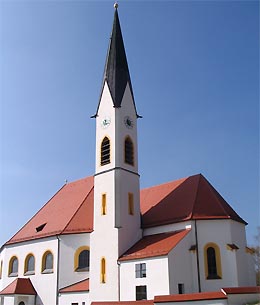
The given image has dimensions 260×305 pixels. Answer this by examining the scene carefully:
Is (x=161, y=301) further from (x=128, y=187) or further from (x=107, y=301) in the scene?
(x=128, y=187)

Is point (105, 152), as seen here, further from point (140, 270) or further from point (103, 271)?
point (140, 270)

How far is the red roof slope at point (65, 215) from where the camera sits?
3088 centimetres

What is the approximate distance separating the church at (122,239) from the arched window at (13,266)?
81 mm

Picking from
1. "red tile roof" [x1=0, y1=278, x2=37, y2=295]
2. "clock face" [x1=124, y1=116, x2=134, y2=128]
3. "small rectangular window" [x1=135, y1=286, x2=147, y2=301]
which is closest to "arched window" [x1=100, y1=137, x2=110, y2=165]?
"clock face" [x1=124, y1=116, x2=134, y2=128]

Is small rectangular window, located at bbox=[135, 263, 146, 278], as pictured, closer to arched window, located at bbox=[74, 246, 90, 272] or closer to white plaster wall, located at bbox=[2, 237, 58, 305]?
arched window, located at bbox=[74, 246, 90, 272]

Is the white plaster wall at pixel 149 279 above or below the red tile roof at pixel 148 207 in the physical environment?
below

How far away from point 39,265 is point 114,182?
357 inches

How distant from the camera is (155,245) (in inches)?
997

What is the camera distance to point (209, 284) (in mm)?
24281

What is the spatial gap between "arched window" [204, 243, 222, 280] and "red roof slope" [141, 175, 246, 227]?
6.31 feet

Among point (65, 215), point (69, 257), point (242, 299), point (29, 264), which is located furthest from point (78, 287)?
point (242, 299)

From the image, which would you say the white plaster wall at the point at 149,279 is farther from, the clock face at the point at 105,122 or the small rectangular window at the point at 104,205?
the clock face at the point at 105,122

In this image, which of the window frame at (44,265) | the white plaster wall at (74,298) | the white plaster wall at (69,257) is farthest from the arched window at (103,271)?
the window frame at (44,265)

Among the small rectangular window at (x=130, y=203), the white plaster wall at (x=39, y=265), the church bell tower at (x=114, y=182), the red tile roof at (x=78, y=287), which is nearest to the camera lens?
the church bell tower at (x=114, y=182)
